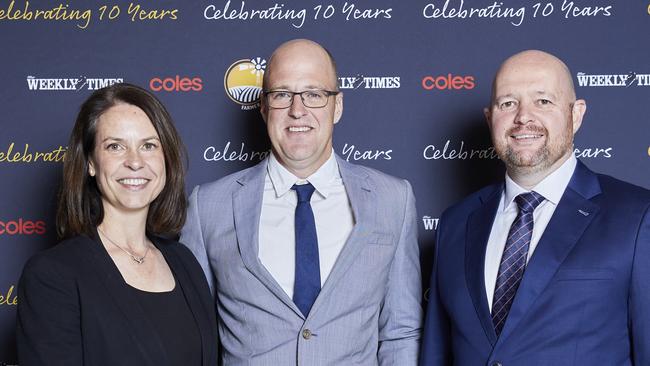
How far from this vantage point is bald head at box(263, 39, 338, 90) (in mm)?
2414

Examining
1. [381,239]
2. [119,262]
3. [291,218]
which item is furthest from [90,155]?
[381,239]

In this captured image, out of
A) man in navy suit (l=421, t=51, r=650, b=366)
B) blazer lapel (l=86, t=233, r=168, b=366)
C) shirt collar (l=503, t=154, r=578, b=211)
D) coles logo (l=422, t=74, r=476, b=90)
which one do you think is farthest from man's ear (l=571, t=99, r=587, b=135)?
blazer lapel (l=86, t=233, r=168, b=366)

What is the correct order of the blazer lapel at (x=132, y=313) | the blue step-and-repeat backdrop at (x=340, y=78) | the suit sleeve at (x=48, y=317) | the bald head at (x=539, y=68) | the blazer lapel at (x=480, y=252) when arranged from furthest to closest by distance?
the blue step-and-repeat backdrop at (x=340, y=78), the bald head at (x=539, y=68), the blazer lapel at (x=480, y=252), the blazer lapel at (x=132, y=313), the suit sleeve at (x=48, y=317)

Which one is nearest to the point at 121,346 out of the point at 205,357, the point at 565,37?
the point at 205,357

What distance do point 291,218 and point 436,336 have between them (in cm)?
62

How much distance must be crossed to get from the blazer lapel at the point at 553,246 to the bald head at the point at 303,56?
2.78ft

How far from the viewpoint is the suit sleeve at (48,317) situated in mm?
1914

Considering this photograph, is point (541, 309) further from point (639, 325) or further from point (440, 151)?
point (440, 151)

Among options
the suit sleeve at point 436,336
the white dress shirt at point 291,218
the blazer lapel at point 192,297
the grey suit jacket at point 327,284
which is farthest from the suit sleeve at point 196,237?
the suit sleeve at point 436,336

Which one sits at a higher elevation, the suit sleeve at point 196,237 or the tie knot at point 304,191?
the tie knot at point 304,191

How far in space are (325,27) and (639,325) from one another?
5.56 ft

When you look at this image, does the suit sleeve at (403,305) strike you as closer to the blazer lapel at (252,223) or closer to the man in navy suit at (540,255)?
the man in navy suit at (540,255)

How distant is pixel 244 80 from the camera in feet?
9.95

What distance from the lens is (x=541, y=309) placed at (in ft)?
6.73
